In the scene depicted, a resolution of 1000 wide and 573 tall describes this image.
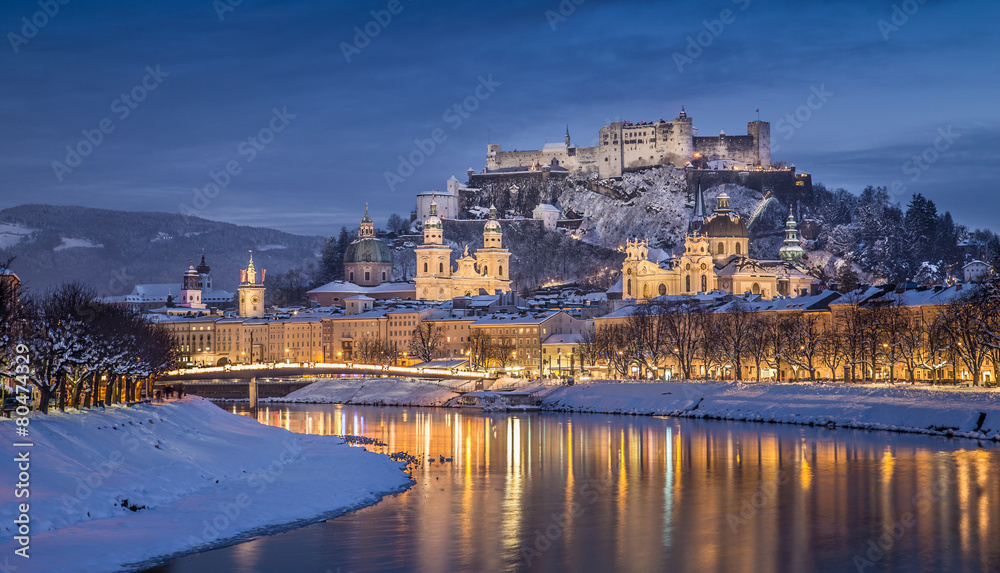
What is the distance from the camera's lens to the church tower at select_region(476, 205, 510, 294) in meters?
149

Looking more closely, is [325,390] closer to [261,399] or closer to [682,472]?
[261,399]

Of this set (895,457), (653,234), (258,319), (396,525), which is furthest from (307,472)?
(653,234)

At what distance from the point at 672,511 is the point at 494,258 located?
121 meters

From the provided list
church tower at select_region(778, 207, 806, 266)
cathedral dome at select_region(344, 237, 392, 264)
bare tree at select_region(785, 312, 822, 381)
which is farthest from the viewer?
cathedral dome at select_region(344, 237, 392, 264)

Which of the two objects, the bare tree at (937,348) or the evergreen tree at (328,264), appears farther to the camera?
the evergreen tree at (328,264)

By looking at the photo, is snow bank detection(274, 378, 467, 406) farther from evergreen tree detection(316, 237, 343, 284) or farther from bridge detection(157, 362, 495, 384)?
evergreen tree detection(316, 237, 343, 284)

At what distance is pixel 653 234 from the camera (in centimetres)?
15712

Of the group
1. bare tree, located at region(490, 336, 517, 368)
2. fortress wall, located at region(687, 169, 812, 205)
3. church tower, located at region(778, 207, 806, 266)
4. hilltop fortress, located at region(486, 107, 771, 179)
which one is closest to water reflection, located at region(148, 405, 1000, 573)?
bare tree, located at region(490, 336, 517, 368)

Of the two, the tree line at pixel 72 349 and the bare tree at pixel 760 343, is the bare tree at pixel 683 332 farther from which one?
the tree line at pixel 72 349

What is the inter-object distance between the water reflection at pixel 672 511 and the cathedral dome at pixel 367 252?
108 metres

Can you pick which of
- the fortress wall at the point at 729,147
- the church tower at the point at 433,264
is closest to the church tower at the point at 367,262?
the church tower at the point at 433,264

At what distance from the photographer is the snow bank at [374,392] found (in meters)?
81.4

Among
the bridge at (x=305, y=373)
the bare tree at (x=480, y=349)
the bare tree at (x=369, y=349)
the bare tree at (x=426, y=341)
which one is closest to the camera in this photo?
the bridge at (x=305, y=373)

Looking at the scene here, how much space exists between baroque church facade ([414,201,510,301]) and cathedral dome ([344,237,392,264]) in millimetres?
8144
